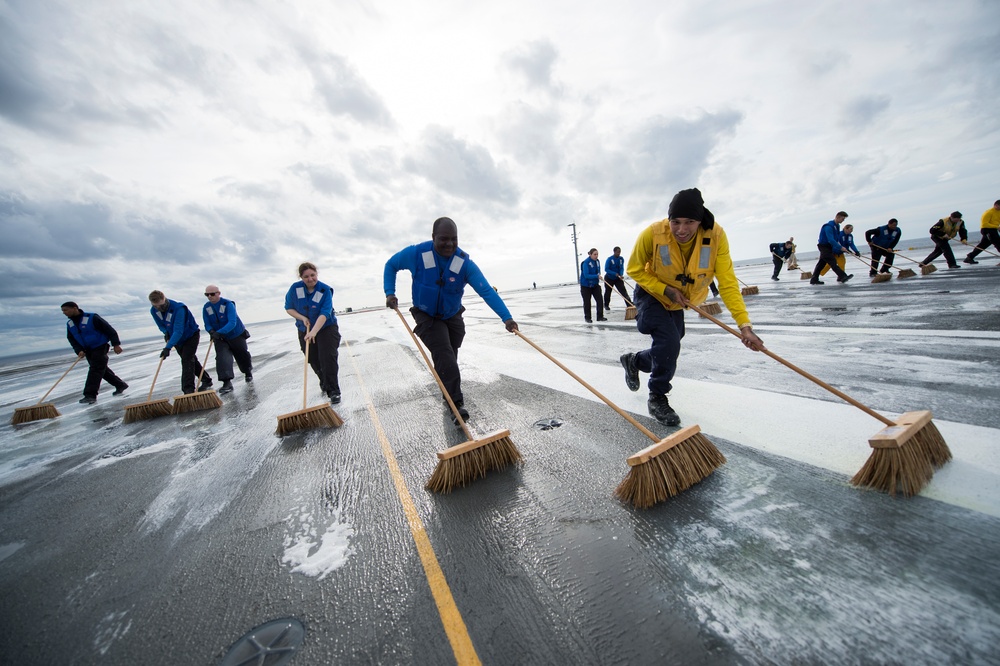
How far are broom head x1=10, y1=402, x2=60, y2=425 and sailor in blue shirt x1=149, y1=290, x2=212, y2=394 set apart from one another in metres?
2.51

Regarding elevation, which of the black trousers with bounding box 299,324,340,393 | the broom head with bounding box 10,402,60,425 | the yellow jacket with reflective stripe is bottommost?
the broom head with bounding box 10,402,60,425

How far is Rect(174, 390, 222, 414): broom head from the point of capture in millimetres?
6324

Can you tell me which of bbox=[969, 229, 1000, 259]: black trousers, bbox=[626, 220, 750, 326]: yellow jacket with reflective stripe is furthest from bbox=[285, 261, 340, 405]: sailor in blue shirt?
bbox=[969, 229, 1000, 259]: black trousers

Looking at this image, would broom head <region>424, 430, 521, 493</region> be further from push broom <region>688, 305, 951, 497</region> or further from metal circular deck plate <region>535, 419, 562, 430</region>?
push broom <region>688, 305, 951, 497</region>

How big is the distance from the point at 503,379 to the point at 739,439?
134 inches

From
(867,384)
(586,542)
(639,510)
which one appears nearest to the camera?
(586,542)

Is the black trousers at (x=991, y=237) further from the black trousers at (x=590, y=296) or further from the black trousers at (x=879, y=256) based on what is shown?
the black trousers at (x=590, y=296)

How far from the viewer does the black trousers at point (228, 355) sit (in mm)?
7730

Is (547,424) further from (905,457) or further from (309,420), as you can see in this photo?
(309,420)

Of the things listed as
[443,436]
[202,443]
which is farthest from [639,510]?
[202,443]

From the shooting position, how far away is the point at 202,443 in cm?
464

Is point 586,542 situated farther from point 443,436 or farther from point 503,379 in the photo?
point 503,379

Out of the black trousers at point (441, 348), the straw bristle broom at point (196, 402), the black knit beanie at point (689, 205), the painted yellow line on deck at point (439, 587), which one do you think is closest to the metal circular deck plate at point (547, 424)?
the black trousers at point (441, 348)

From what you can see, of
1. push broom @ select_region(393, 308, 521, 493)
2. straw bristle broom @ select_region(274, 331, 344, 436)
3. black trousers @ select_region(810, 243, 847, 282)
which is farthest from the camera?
black trousers @ select_region(810, 243, 847, 282)
